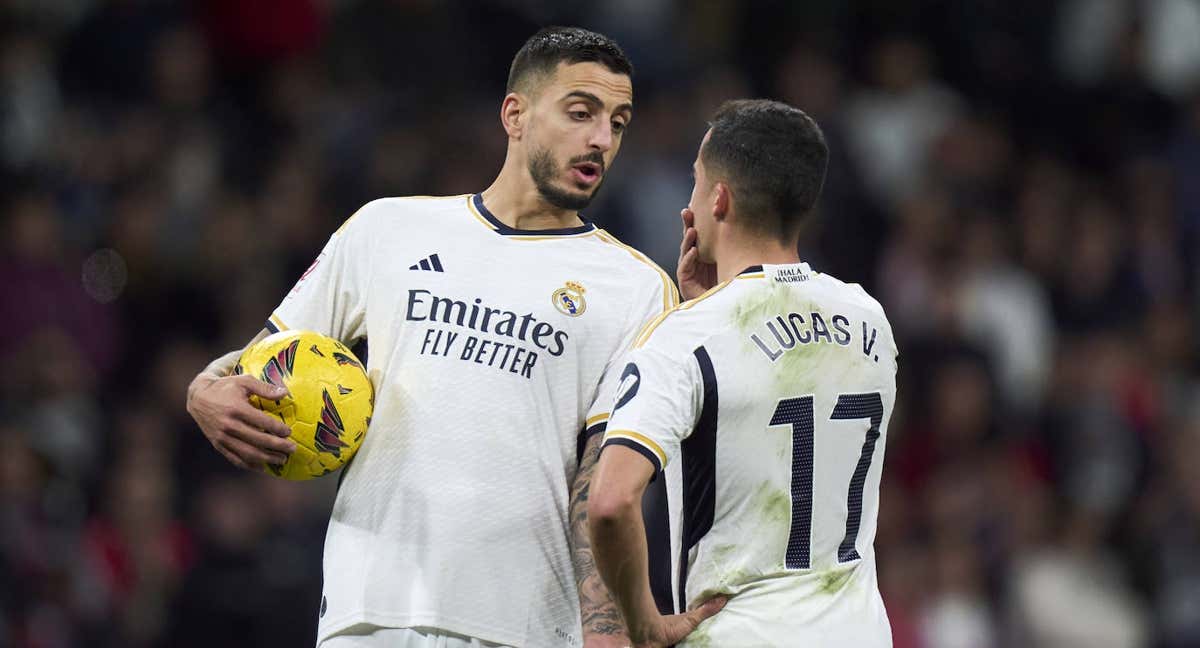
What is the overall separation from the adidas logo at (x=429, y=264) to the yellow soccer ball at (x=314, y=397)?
35cm

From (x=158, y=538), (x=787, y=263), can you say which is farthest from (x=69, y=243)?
(x=787, y=263)

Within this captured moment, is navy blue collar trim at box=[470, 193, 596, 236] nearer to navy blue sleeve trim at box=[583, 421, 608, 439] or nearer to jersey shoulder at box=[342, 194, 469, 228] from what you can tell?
jersey shoulder at box=[342, 194, 469, 228]

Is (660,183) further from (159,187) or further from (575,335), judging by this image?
A: (575,335)

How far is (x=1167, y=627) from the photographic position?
1134 cm

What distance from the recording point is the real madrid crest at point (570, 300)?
17.8ft

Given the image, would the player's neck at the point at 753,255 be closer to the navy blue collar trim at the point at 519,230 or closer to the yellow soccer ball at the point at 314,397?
the navy blue collar trim at the point at 519,230

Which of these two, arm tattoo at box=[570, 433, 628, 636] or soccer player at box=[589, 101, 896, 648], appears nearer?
soccer player at box=[589, 101, 896, 648]

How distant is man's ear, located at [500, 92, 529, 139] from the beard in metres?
0.15

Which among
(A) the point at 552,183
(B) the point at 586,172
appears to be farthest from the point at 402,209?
(B) the point at 586,172

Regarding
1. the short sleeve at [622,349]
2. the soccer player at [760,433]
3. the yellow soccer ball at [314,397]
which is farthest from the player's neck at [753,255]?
the yellow soccer ball at [314,397]

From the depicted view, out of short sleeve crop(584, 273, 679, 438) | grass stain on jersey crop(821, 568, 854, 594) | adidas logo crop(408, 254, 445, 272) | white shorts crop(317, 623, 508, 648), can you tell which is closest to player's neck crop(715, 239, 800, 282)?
short sleeve crop(584, 273, 679, 438)

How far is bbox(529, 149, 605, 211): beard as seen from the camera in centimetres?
554

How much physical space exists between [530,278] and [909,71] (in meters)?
8.44

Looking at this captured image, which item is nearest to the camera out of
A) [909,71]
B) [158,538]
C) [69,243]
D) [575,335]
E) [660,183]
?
[575,335]
